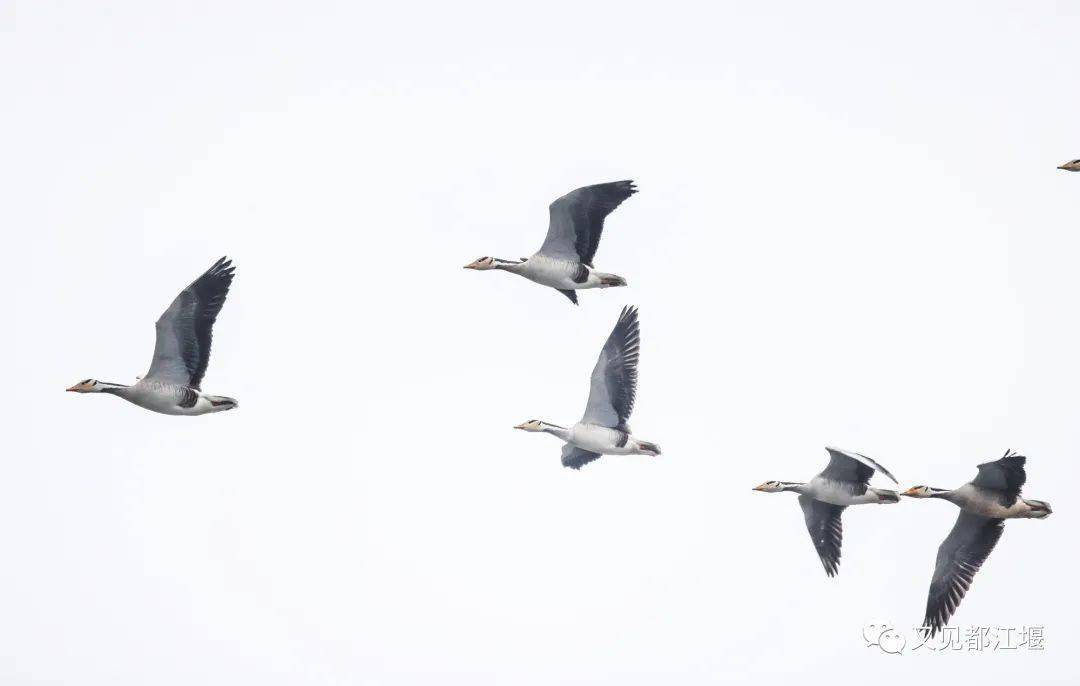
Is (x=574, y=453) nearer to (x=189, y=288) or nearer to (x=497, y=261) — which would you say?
(x=497, y=261)

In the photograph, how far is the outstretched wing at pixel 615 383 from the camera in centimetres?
3672

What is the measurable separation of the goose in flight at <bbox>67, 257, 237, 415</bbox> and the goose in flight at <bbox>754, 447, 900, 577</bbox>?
1078 cm

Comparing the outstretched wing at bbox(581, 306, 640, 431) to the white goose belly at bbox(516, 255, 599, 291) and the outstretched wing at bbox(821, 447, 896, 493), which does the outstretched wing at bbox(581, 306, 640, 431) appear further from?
the outstretched wing at bbox(821, 447, 896, 493)

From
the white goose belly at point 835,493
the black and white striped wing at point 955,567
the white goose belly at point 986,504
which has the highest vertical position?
the white goose belly at point 986,504

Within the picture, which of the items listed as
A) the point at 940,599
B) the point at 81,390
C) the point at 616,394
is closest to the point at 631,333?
the point at 616,394

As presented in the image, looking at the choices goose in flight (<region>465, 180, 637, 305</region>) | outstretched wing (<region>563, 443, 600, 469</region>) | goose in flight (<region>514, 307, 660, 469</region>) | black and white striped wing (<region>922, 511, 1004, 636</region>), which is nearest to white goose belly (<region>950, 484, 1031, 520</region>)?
black and white striped wing (<region>922, 511, 1004, 636</region>)

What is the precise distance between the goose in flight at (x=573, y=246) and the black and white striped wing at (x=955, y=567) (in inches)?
313

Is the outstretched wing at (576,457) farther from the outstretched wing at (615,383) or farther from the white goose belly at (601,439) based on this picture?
the outstretched wing at (615,383)

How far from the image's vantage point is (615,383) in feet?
121

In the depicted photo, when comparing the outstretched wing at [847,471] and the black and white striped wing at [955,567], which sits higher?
the outstretched wing at [847,471]

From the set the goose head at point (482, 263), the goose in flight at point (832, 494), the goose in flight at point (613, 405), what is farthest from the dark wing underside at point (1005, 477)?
the goose head at point (482, 263)

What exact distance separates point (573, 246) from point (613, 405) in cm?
328

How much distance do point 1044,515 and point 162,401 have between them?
51.3ft

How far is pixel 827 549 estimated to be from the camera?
118 feet
